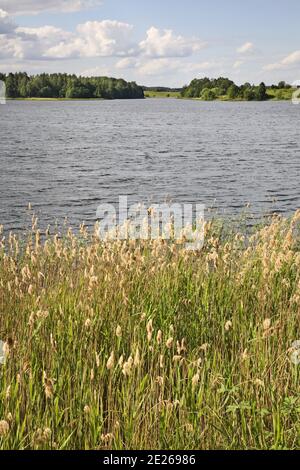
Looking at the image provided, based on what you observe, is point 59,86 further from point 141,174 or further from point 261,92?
point 141,174

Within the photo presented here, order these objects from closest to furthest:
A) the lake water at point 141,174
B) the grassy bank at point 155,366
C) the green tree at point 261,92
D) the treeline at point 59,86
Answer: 1. the grassy bank at point 155,366
2. the lake water at point 141,174
3. the treeline at point 59,86
4. the green tree at point 261,92

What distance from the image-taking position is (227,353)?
18.3 ft

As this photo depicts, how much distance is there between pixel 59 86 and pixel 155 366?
15984cm

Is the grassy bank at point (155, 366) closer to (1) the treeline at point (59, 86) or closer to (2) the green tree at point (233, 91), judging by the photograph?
(1) the treeline at point (59, 86)

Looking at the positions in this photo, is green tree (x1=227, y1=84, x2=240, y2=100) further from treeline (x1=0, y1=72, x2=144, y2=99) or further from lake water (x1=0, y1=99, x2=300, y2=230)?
lake water (x1=0, y1=99, x2=300, y2=230)

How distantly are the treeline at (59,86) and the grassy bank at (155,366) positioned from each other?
142m

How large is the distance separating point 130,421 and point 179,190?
23.2 metres

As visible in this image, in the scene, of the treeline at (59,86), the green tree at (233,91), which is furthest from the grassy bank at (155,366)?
the green tree at (233,91)

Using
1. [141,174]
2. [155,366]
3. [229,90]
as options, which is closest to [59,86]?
[229,90]

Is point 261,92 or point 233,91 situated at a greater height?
point 261,92

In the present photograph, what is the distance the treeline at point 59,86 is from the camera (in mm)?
151625

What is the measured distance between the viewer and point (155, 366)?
512 centimetres
